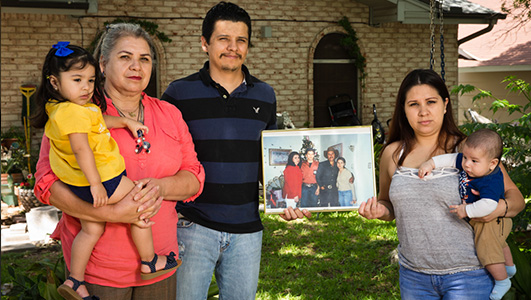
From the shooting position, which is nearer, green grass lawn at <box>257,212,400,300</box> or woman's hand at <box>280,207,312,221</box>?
woman's hand at <box>280,207,312,221</box>

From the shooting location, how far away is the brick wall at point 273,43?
10.8m

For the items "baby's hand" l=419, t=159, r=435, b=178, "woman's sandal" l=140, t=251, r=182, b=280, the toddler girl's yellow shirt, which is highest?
the toddler girl's yellow shirt

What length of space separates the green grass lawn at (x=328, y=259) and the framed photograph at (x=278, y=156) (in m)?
2.70

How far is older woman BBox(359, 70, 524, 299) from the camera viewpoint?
2.47 meters

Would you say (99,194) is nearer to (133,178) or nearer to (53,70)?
(133,178)

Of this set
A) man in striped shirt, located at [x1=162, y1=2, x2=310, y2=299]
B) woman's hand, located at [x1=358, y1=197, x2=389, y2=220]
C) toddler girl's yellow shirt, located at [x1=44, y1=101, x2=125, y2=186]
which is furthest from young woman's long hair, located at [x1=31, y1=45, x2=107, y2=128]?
woman's hand, located at [x1=358, y1=197, x2=389, y2=220]

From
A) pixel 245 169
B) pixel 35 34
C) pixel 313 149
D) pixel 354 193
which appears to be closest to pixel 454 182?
pixel 354 193

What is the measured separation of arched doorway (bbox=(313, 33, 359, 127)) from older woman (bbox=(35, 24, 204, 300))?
10709 millimetres

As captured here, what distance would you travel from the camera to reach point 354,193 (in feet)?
9.28

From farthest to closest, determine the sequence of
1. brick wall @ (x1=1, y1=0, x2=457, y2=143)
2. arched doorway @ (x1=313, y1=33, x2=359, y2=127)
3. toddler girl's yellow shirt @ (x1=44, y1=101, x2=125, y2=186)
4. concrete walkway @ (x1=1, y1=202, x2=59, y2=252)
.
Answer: arched doorway @ (x1=313, y1=33, x2=359, y2=127) < brick wall @ (x1=1, y1=0, x2=457, y2=143) < concrete walkway @ (x1=1, y1=202, x2=59, y2=252) < toddler girl's yellow shirt @ (x1=44, y1=101, x2=125, y2=186)

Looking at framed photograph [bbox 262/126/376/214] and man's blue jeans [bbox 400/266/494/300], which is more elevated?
framed photograph [bbox 262/126/376/214]

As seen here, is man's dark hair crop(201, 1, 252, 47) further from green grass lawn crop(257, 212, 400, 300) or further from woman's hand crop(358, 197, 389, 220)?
green grass lawn crop(257, 212, 400, 300)

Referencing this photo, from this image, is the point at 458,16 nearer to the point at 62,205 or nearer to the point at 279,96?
the point at 279,96

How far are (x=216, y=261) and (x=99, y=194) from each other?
853 mm
